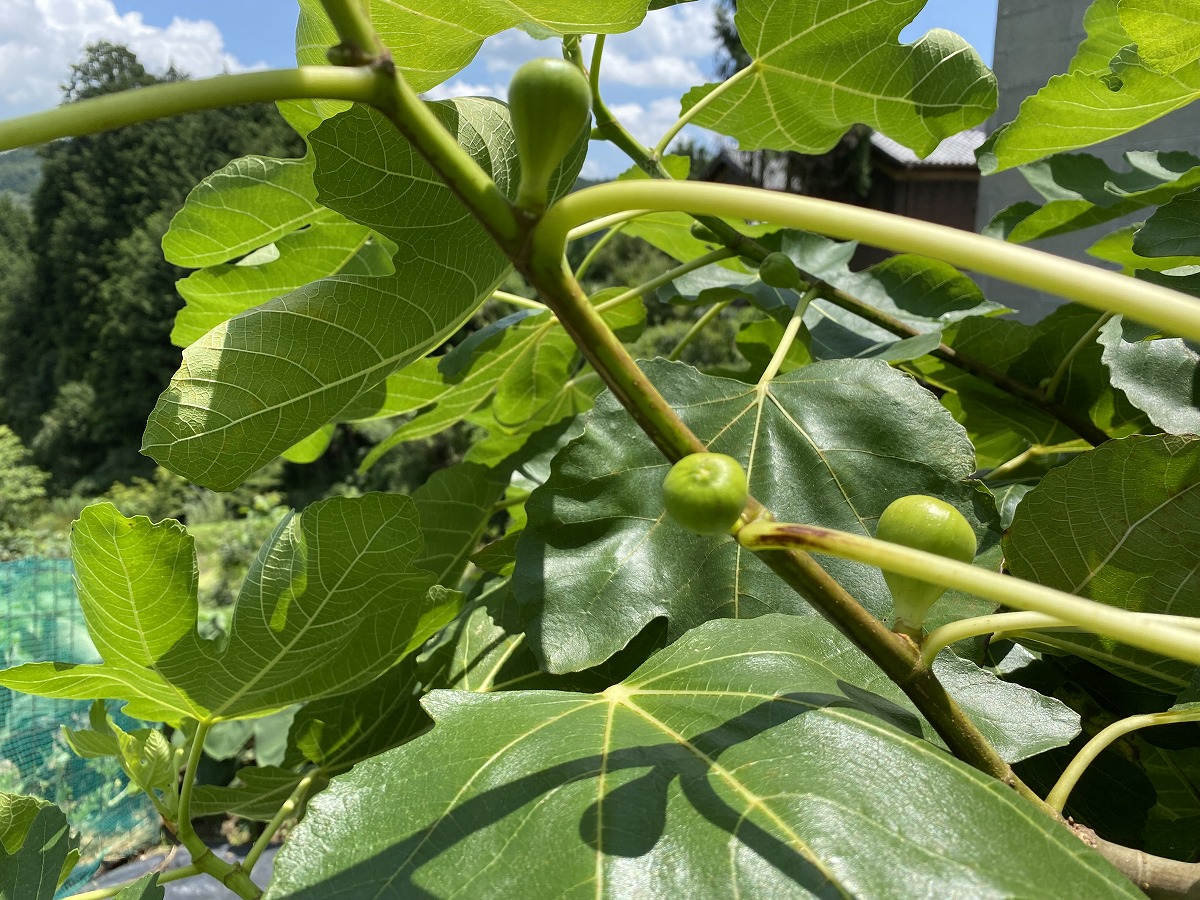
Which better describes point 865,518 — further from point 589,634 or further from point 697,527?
point 697,527

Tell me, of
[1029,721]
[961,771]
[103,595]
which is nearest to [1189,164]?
[1029,721]

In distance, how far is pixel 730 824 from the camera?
315mm

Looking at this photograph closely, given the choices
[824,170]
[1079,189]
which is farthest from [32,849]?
[824,170]

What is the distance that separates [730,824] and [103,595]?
1.44 ft

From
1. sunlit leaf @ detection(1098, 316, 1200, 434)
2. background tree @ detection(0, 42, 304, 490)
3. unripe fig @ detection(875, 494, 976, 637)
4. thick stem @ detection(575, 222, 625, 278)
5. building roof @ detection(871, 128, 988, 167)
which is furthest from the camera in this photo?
background tree @ detection(0, 42, 304, 490)

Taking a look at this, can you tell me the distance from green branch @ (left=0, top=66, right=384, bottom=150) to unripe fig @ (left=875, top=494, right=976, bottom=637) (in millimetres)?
254

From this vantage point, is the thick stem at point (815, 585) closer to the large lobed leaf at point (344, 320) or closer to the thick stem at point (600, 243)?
the large lobed leaf at point (344, 320)

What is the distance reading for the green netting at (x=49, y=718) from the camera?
3.03 metres

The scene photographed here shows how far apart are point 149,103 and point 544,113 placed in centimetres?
12

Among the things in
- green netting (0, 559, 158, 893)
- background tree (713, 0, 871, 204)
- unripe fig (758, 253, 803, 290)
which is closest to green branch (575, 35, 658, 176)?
unripe fig (758, 253, 803, 290)

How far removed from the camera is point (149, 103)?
0.76ft

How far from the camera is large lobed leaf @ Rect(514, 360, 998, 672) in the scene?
1.77 feet

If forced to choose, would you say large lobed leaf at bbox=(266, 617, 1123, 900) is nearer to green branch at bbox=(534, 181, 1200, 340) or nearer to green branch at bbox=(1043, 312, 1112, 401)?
green branch at bbox=(534, 181, 1200, 340)

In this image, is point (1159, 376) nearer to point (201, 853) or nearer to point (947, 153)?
point (201, 853)
